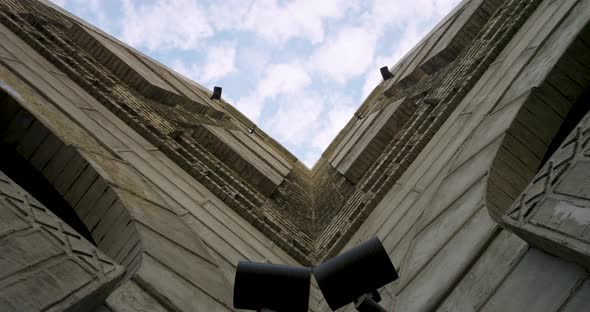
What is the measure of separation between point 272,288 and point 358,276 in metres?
0.38

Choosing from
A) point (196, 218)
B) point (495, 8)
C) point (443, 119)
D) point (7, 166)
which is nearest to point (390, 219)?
point (443, 119)

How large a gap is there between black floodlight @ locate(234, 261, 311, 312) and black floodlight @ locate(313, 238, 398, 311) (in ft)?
0.30

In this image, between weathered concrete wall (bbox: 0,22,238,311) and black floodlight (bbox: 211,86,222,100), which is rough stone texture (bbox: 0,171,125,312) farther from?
black floodlight (bbox: 211,86,222,100)

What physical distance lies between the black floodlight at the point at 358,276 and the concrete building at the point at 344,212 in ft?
1.01

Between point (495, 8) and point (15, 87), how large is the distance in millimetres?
6893

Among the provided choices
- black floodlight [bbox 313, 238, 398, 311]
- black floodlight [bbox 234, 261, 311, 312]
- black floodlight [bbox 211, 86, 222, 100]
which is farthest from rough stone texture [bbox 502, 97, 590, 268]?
black floodlight [bbox 211, 86, 222, 100]

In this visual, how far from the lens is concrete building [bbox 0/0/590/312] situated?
190cm

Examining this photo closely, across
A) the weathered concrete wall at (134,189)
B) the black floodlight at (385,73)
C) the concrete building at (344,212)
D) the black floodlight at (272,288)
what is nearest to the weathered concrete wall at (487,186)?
the concrete building at (344,212)

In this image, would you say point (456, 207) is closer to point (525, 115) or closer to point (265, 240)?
point (525, 115)

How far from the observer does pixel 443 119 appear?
5.00 m

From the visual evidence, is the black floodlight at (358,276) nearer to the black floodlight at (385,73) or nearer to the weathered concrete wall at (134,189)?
the weathered concrete wall at (134,189)

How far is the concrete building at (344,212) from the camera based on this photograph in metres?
1.90

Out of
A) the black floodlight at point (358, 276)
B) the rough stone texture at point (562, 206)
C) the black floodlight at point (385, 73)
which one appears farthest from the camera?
the black floodlight at point (385, 73)

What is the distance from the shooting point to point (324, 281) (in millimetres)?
Answer: 2309
